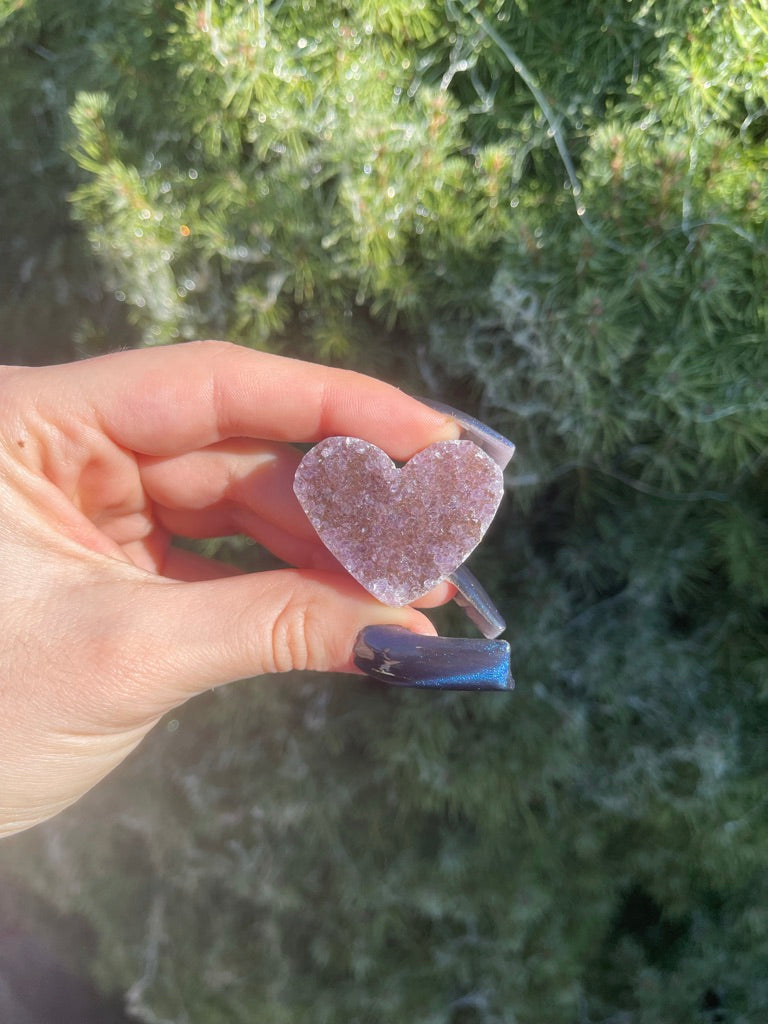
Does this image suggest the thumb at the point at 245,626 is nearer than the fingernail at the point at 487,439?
Yes

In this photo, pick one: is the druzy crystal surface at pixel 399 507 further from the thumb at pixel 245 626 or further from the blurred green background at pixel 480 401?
the blurred green background at pixel 480 401

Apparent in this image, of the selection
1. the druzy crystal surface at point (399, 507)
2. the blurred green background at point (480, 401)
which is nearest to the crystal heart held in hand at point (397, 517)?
the druzy crystal surface at point (399, 507)

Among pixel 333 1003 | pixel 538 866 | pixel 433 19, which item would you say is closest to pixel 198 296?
pixel 433 19

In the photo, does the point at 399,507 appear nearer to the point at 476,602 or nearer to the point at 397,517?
the point at 397,517

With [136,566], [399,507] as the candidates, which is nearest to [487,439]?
[399,507]

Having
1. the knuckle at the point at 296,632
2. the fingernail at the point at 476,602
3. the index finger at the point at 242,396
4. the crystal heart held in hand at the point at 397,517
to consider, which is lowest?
the fingernail at the point at 476,602

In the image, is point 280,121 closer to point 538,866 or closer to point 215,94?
point 215,94
